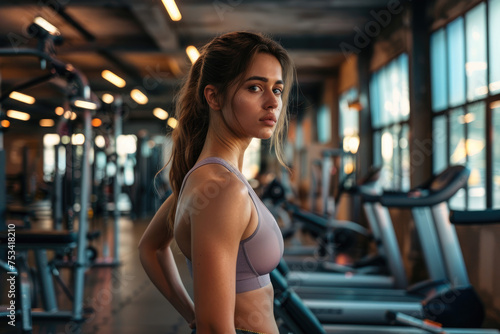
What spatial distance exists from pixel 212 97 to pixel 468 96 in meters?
4.28

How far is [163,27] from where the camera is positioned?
7.67 metres

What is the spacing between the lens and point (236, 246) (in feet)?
2.45

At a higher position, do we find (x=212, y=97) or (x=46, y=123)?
(x=46, y=123)

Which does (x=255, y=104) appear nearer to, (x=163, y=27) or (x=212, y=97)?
(x=212, y=97)

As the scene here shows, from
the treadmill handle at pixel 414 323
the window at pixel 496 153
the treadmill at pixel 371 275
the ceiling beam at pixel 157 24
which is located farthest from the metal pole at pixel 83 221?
the ceiling beam at pixel 157 24

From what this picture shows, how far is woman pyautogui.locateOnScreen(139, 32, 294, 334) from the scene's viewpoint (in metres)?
0.73

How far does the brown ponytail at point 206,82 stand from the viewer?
2.90 ft

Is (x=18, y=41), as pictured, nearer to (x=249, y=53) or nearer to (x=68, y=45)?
(x=68, y=45)

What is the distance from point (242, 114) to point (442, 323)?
242 cm

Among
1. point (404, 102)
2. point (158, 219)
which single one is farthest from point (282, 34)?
point (158, 219)

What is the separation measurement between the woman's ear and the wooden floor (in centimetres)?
151

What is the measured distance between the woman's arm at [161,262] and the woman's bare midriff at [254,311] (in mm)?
196

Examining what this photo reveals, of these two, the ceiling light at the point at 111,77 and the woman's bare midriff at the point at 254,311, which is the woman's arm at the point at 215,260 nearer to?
the woman's bare midriff at the point at 254,311

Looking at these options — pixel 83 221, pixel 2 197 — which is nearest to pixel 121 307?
pixel 83 221
